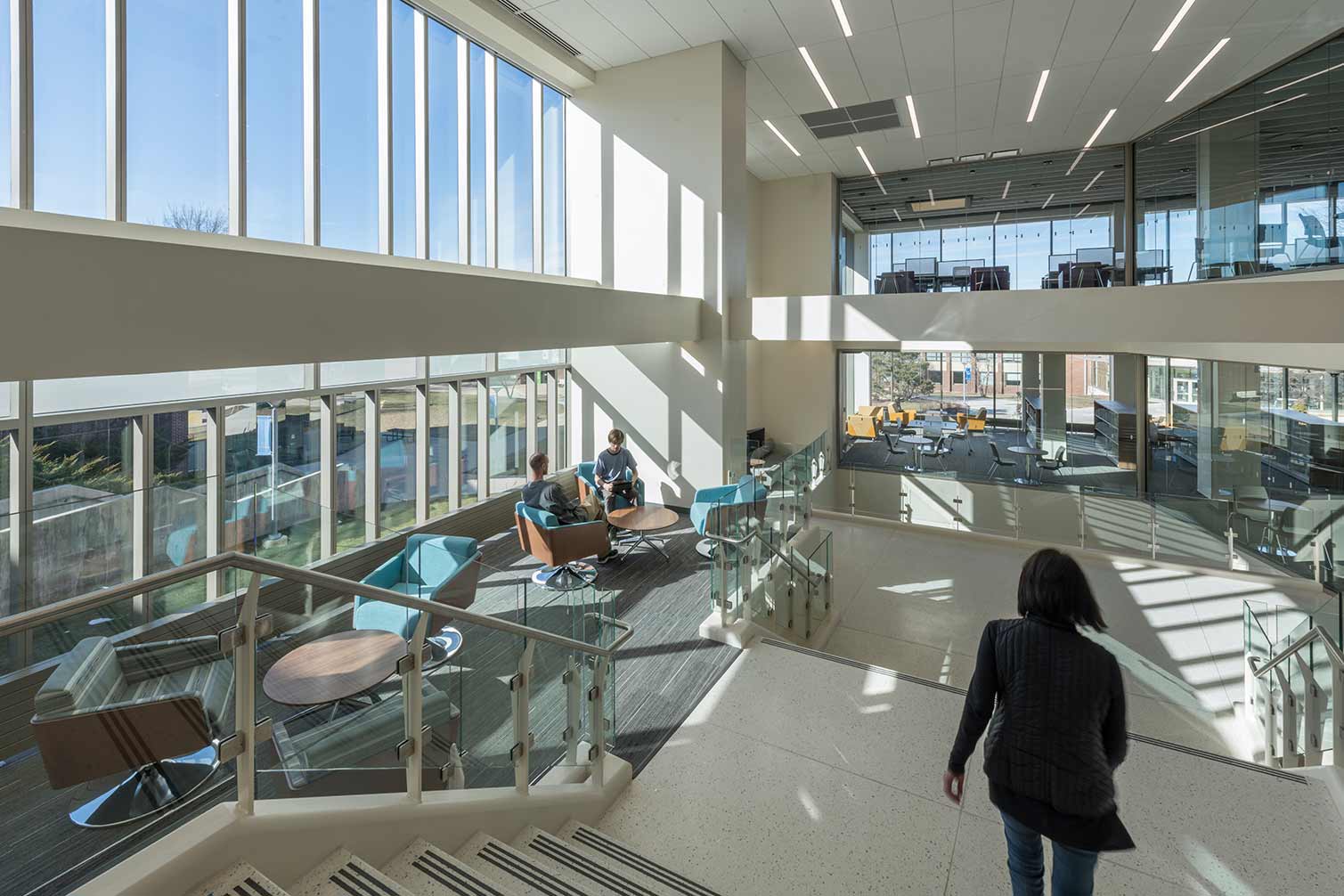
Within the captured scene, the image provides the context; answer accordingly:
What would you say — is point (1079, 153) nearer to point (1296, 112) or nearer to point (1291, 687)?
point (1296, 112)

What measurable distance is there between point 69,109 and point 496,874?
5.53 m

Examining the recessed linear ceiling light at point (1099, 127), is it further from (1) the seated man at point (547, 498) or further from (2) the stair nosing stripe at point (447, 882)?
(2) the stair nosing stripe at point (447, 882)

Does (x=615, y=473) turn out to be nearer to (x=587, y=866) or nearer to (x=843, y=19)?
(x=587, y=866)

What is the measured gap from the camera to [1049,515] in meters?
9.64

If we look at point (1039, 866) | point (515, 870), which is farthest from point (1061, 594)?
point (515, 870)

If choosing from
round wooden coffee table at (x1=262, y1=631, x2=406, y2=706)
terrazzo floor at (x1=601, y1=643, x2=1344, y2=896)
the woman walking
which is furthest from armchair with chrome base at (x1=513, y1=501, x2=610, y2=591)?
the woman walking

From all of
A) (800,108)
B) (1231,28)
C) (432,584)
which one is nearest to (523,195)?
(800,108)

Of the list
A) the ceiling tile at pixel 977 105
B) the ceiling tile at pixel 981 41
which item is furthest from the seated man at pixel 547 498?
the ceiling tile at pixel 977 105

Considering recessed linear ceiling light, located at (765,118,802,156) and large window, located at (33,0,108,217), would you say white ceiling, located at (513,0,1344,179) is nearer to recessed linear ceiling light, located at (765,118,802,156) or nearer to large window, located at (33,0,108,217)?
recessed linear ceiling light, located at (765,118,802,156)

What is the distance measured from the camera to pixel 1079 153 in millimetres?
12859

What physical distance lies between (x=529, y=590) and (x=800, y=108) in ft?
32.4

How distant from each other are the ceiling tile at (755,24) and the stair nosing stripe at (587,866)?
8.18 metres

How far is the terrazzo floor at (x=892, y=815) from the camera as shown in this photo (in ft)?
9.44

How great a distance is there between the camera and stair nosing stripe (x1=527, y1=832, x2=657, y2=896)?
2.57m
